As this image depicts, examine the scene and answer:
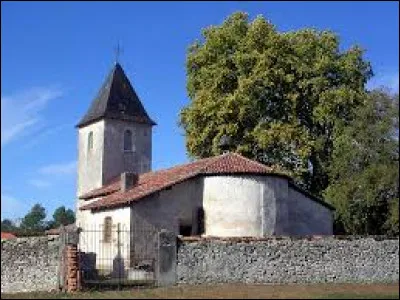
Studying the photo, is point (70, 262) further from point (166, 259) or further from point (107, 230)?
point (107, 230)

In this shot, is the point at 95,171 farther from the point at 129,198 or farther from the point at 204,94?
the point at 129,198

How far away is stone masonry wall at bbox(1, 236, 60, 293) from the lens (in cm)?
2516

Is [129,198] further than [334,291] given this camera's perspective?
Yes

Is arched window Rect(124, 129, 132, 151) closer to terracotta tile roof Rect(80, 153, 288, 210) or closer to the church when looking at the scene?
the church

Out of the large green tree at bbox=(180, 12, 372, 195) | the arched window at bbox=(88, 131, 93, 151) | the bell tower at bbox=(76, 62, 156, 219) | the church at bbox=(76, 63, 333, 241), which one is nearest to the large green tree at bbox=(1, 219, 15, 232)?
the bell tower at bbox=(76, 62, 156, 219)

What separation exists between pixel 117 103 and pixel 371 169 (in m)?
24.7

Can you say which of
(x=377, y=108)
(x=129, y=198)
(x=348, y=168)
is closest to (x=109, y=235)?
(x=129, y=198)

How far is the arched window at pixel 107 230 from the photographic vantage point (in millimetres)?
34844

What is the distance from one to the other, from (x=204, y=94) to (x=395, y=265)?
64.5 ft

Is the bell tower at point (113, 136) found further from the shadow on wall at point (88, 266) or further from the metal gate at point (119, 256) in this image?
the shadow on wall at point (88, 266)

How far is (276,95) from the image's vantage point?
143ft

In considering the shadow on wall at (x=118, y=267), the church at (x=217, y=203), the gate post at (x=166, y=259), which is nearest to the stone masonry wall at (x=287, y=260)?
the gate post at (x=166, y=259)

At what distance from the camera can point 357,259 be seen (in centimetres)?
2714

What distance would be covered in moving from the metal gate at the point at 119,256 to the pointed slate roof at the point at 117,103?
1251cm
